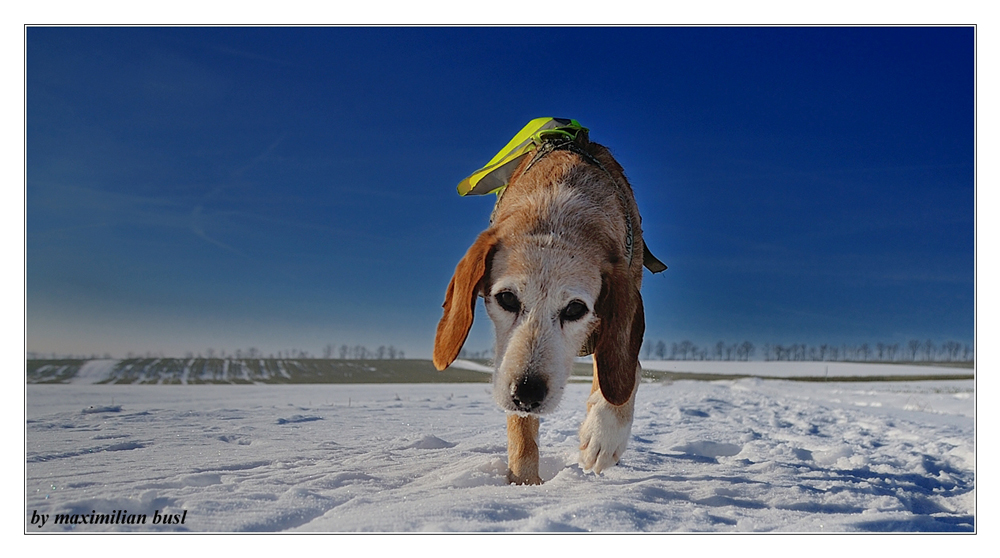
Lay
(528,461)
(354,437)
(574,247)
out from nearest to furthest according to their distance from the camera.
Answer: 1. (574,247)
2. (528,461)
3. (354,437)

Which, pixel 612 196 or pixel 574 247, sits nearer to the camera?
pixel 574 247

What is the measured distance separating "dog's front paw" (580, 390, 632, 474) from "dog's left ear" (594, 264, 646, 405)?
0.25 meters

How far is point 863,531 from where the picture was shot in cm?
309

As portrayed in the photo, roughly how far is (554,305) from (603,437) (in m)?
0.96

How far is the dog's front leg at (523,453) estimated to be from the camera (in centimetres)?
393

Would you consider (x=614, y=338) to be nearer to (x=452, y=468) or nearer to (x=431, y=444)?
(x=452, y=468)

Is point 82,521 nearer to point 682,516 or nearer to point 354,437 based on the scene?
point 354,437

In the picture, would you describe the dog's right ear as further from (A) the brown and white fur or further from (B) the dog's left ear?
(B) the dog's left ear

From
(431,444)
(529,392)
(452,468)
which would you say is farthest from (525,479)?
(431,444)

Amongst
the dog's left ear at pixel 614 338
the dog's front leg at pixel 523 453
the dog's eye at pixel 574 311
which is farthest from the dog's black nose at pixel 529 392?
the dog's front leg at pixel 523 453

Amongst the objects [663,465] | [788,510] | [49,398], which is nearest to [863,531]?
[788,510]

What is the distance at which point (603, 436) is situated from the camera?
3.52 m

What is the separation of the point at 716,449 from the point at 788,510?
221 cm

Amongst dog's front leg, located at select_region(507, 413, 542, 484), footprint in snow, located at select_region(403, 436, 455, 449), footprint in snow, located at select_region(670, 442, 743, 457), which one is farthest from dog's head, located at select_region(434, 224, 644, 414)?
footprint in snow, located at select_region(670, 442, 743, 457)
